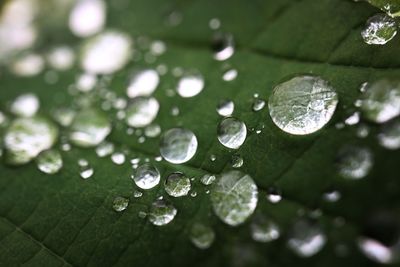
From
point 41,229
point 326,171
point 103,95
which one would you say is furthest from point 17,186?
point 326,171

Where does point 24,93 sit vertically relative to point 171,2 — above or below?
below

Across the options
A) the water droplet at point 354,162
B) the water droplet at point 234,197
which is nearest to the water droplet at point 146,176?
the water droplet at point 234,197

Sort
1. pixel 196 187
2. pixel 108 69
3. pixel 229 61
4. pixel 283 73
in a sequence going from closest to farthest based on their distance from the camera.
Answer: pixel 196 187 < pixel 283 73 < pixel 229 61 < pixel 108 69

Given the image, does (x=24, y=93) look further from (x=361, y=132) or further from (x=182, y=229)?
(x=361, y=132)

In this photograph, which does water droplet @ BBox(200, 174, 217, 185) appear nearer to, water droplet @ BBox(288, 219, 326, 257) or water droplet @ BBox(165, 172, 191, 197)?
water droplet @ BBox(165, 172, 191, 197)

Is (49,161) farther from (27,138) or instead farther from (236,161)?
(236,161)

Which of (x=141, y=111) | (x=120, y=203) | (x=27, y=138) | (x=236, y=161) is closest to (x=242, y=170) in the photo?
(x=236, y=161)
